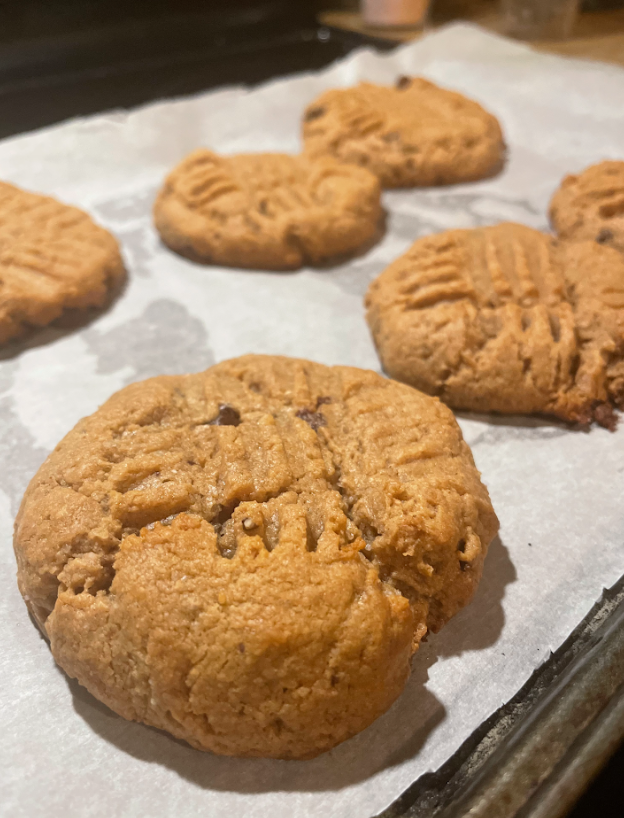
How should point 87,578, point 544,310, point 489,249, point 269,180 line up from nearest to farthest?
point 87,578 → point 544,310 → point 489,249 → point 269,180

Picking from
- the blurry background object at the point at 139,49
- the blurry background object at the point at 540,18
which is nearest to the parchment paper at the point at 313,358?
the blurry background object at the point at 139,49

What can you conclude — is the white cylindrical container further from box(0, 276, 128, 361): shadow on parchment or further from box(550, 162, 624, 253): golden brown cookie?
box(0, 276, 128, 361): shadow on parchment

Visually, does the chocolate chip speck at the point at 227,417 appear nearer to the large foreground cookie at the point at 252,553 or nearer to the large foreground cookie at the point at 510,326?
the large foreground cookie at the point at 252,553

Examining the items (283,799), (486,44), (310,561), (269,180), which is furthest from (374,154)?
(283,799)

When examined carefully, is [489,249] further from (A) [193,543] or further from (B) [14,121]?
(B) [14,121]

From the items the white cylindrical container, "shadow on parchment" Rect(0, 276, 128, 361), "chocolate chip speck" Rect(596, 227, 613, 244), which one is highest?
the white cylindrical container

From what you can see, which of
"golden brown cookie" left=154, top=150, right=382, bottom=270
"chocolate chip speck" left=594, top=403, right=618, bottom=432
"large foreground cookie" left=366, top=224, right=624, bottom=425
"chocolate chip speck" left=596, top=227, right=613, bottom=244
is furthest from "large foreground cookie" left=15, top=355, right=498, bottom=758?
"chocolate chip speck" left=596, top=227, right=613, bottom=244

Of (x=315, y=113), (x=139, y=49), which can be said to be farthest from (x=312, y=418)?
(x=139, y=49)

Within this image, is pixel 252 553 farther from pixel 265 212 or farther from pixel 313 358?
pixel 265 212
